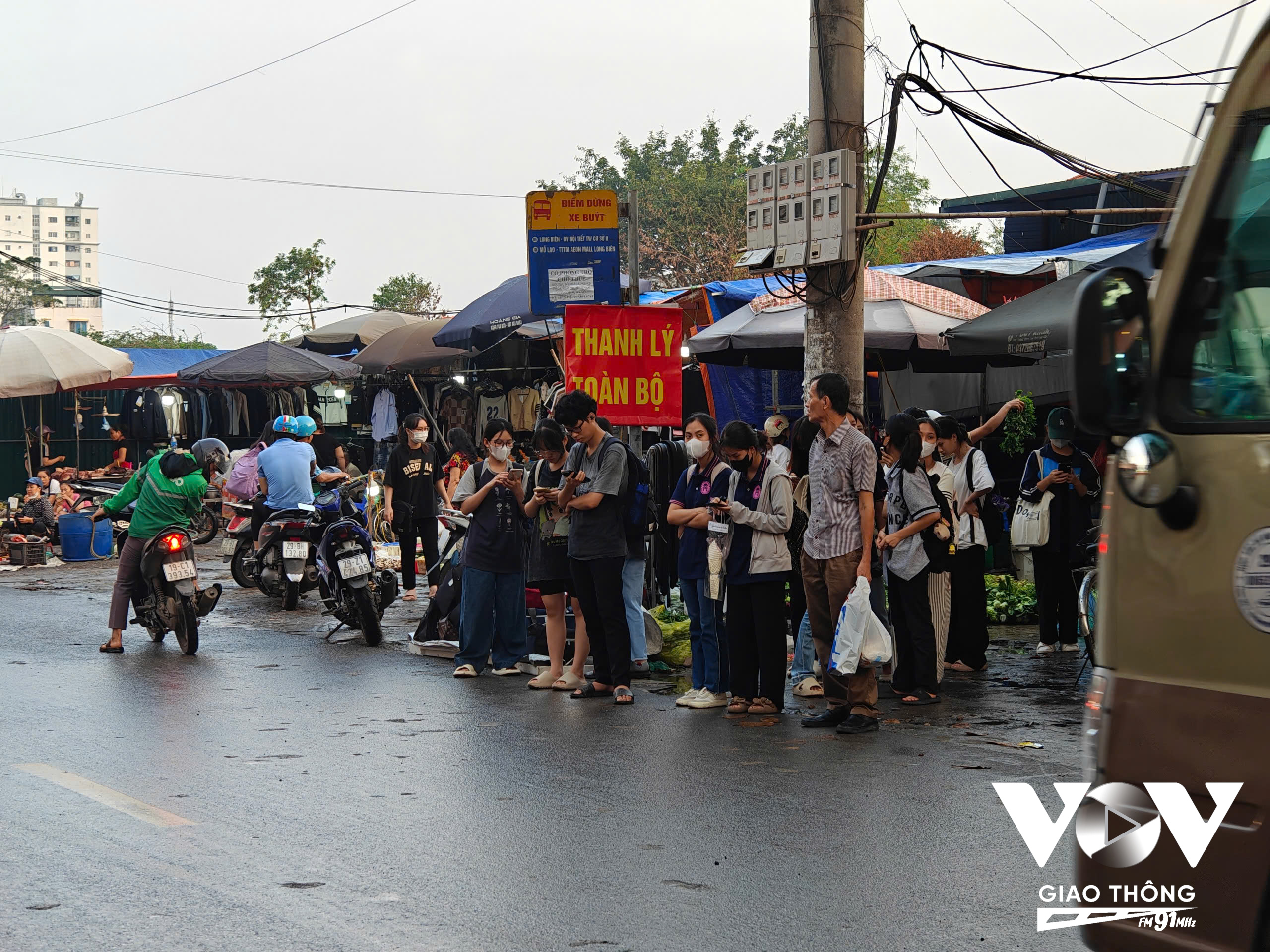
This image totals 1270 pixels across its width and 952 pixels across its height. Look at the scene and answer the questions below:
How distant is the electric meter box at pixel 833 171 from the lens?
10.9 meters

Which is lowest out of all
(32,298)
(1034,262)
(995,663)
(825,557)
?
(995,663)

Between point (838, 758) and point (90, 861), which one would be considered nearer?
point (90, 861)

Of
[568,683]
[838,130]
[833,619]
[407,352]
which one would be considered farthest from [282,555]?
[407,352]

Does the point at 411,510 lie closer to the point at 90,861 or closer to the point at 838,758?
the point at 838,758

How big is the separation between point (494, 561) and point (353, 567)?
7.28 ft

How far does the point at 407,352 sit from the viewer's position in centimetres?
2322

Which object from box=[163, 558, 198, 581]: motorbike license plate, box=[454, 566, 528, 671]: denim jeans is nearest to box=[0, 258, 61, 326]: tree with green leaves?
box=[163, 558, 198, 581]: motorbike license plate

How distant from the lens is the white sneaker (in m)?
9.09

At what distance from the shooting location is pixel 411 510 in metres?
15.1

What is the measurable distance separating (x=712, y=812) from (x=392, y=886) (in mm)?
1698

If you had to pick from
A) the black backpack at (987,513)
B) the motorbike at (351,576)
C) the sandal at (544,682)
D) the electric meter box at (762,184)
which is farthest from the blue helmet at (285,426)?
the black backpack at (987,513)

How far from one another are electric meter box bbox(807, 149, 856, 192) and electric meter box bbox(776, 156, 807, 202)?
105mm

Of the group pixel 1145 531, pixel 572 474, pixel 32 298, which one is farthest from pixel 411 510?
pixel 32 298

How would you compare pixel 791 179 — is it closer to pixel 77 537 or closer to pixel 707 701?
pixel 707 701
